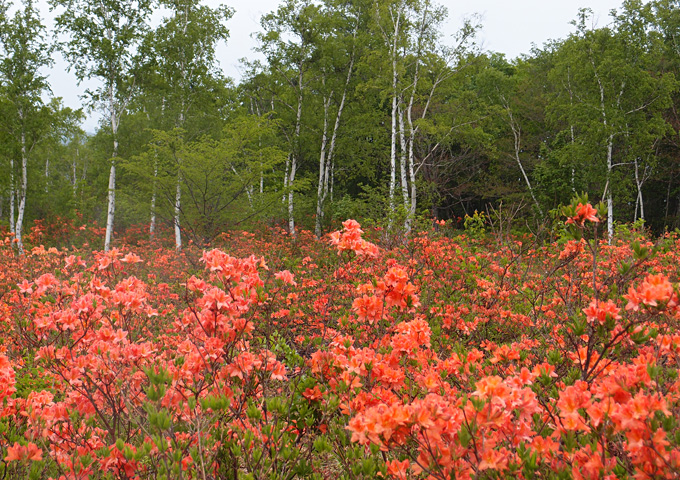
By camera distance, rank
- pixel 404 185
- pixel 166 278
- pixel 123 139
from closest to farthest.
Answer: pixel 166 278
pixel 404 185
pixel 123 139

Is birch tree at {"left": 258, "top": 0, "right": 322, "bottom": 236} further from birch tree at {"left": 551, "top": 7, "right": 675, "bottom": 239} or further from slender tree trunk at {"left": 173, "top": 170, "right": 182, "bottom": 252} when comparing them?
birch tree at {"left": 551, "top": 7, "right": 675, "bottom": 239}

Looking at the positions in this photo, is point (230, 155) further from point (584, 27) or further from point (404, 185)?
point (584, 27)

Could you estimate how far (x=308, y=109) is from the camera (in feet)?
55.2

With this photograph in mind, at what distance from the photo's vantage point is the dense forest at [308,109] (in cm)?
1282

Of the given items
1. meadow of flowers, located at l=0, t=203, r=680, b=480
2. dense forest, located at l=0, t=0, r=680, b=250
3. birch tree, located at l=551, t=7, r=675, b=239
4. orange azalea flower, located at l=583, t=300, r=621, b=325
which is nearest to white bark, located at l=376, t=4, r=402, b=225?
dense forest, located at l=0, t=0, r=680, b=250

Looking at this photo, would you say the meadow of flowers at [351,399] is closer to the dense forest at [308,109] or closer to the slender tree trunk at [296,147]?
the dense forest at [308,109]

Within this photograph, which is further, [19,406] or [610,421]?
[19,406]

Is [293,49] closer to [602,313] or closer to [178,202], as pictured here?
[178,202]

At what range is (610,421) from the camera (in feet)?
4.23

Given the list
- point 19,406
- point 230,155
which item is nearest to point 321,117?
point 230,155

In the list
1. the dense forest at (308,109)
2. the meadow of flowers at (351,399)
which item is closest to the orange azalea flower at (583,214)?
the meadow of flowers at (351,399)

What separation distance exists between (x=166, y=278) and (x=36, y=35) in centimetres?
1114

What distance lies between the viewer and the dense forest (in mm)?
12820

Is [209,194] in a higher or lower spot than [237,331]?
higher
